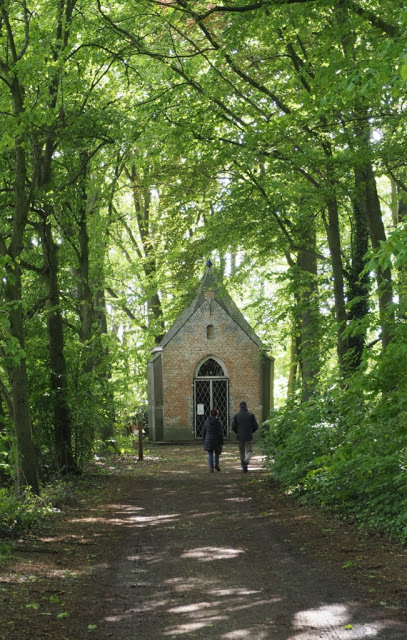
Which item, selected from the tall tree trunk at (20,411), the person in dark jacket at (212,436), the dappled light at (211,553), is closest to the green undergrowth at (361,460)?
the dappled light at (211,553)

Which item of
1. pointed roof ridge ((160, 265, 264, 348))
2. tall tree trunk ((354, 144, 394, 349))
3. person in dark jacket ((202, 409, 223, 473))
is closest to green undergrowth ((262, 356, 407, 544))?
tall tree trunk ((354, 144, 394, 349))

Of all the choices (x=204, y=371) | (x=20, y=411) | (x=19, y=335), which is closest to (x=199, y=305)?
(x=204, y=371)

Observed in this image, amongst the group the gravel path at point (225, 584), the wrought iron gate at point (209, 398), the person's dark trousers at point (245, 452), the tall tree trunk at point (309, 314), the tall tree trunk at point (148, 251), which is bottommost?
the gravel path at point (225, 584)

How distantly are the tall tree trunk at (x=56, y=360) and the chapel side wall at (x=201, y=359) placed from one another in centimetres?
1719

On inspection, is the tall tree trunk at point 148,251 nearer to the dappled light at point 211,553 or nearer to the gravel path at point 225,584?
the gravel path at point 225,584

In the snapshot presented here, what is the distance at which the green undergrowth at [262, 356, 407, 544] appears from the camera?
9.65 meters

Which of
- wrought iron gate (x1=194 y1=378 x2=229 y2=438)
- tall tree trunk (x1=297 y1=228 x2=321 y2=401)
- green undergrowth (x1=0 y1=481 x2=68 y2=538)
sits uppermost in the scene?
tall tree trunk (x1=297 y1=228 x2=321 y2=401)

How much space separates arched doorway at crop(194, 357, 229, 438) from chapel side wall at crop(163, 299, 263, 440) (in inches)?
9.1

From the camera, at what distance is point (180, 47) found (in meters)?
17.7

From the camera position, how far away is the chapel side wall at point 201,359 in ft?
112

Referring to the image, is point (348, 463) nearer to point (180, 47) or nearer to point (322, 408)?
point (322, 408)

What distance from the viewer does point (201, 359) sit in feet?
113

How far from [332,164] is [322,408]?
14.6 feet

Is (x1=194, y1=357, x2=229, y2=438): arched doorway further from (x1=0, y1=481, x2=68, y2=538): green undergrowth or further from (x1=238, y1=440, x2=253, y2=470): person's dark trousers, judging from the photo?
(x1=0, y1=481, x2=68, y2=538): green undergrowth
